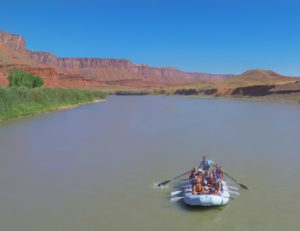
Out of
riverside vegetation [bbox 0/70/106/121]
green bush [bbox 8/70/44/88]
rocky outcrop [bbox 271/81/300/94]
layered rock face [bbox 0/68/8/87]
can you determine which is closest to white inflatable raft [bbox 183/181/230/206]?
riverside vegetation [bbox 0/70/106/121]

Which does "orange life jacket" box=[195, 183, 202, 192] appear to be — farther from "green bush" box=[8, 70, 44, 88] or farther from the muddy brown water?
"green bush" box=[8, 70, 44, 88]

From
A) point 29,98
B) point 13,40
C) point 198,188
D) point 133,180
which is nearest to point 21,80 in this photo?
point 29,98

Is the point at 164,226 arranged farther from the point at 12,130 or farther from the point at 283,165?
the point at 12,130

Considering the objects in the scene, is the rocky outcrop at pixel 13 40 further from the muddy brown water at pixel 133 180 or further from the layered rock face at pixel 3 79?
the muddy brown water at pixel 133 180

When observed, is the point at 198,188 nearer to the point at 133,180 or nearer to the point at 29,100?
the point at 133,180

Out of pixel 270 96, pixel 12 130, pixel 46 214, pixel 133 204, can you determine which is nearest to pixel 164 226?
pixel 133 204

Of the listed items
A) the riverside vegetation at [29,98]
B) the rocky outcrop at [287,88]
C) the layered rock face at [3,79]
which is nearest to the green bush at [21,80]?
the riverside vegetation at [29,98]
